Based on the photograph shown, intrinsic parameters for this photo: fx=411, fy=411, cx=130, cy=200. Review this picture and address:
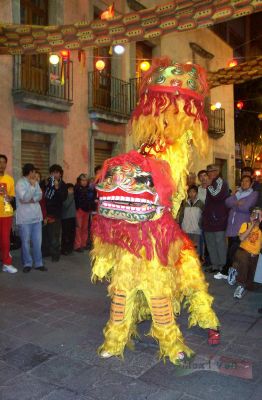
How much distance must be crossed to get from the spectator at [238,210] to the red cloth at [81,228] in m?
3.27

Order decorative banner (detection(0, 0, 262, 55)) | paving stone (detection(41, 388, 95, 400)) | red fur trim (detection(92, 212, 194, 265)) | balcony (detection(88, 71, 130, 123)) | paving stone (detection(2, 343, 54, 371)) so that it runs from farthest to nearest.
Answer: balcony (detection(88, 71, 130, 123))
decorative banner (detection(0, 0, 262, 55))
paving stone (detection(2, 343, 54, 371))
red fur trim (detection(92, 212, 194, 265))
paving stone (detection(41, 388, 95, 400))

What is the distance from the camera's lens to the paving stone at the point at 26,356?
3.07 meters

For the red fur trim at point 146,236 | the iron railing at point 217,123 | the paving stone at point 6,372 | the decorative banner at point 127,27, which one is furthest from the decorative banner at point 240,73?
the iron railing at point 217,123

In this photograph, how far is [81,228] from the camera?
840cm

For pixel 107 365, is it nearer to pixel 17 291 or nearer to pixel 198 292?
pixel 198 292

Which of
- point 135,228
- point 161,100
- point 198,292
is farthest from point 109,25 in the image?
point 198,292

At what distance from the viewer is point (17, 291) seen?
5.18m

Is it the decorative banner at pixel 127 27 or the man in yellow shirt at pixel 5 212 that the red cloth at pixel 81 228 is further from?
the decorative banner at pixel 127 27

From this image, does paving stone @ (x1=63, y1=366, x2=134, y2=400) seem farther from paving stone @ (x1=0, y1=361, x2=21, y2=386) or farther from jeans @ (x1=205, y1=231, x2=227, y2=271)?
jeans @ (x1=205, y1=231, x2=227, y2=271)

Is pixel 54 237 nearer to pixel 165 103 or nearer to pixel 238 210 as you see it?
pixel 238 210

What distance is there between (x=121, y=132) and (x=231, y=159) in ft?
26.7

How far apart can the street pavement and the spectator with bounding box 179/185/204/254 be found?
2.28 m

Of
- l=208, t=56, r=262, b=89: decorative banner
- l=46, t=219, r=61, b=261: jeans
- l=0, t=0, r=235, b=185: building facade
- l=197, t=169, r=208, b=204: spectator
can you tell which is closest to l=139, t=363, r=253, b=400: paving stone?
l=46, t=219, r=61, b=261: jeans

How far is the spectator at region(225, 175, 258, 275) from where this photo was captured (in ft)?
19.4
